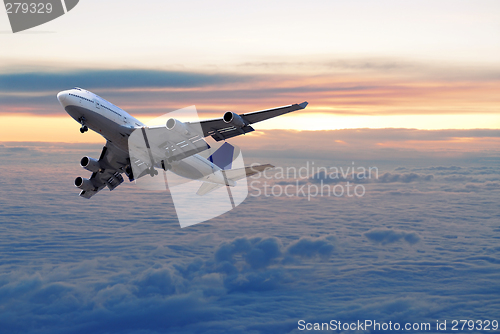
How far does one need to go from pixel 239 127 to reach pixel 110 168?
26.5 m

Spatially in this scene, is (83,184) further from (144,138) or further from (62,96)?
(62,96)

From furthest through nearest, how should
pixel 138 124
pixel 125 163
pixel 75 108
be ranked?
pixel 125 163 < pixel 138 124 < pixel 75 108

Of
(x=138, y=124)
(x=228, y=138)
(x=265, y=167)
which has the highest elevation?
(x=138, y=124)

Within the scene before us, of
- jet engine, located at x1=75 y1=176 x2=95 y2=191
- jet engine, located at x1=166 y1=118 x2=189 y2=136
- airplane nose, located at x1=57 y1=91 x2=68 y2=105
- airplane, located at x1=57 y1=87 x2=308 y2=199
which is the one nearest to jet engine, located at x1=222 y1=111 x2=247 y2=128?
airplane, located at x1=57 y1=87 x2=308 y2=199

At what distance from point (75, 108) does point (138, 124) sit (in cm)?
785

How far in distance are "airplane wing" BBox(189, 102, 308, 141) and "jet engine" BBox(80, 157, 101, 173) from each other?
19175mm

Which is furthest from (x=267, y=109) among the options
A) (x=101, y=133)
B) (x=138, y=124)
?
(x=101, y=133)

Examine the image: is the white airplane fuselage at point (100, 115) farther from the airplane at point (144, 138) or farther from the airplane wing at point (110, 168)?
the airplane wing at point (110, 168)

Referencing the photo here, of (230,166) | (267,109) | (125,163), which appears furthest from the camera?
(230,166)

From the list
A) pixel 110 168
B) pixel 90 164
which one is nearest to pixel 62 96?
pixel 90 164

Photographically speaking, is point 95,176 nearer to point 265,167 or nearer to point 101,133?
point 101,133

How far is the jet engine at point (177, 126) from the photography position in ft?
137

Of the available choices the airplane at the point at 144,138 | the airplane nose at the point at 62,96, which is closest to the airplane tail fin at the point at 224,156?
the airplane at the point at 144,138

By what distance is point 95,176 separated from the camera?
57.2 m
